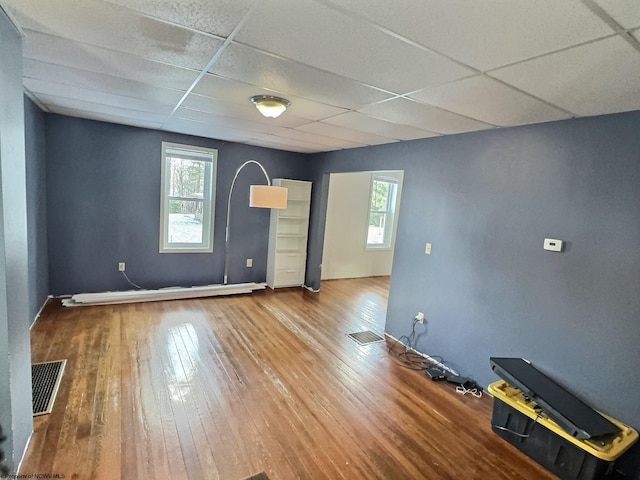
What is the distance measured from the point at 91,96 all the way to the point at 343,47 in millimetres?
2686

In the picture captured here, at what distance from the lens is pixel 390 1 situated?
123 centimetres

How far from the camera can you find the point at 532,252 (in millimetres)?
2723

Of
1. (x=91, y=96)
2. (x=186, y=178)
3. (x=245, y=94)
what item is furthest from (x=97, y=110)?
(x=245, y=94)

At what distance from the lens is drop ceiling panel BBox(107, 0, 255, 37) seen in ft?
4.50

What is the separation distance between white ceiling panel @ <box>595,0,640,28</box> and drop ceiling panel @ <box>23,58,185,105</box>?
2.67m

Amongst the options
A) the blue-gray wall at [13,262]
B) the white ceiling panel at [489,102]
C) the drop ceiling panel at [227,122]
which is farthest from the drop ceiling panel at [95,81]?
the white ceiling panel at [489,102]

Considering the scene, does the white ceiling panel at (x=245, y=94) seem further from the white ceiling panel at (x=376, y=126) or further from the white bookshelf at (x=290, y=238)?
the white bookshelf at (x=290, y=238)

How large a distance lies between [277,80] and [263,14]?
80cm

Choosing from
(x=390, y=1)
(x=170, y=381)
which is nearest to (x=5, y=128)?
(x=390, y=1)

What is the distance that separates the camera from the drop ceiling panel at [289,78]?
189cm

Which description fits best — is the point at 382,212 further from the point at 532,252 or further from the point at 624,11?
the point at 624,11

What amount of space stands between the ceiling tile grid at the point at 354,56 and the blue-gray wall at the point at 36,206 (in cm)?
71

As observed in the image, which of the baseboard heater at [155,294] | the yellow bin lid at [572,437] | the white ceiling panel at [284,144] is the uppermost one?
the white ceiling panel at [284,144]

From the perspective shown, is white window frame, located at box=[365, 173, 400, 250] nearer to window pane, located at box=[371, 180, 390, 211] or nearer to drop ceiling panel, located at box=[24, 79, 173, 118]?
window pane, located at box=[371, 180, 390, 211]
